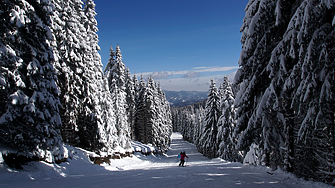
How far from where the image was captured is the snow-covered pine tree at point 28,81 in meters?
10.6

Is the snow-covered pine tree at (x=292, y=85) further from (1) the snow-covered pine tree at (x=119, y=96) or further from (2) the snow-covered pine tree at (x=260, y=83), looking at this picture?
(1) the snow-covered pine tree at (x=119, y=96)

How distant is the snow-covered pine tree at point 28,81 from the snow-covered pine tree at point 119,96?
15.9 metres

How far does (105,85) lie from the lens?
24156mm

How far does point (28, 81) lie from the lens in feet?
37.9

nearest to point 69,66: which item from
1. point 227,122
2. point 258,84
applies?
point 258,84

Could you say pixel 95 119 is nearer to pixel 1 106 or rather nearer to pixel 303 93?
pixel 1 106

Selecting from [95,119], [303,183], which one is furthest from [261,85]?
[95,119]

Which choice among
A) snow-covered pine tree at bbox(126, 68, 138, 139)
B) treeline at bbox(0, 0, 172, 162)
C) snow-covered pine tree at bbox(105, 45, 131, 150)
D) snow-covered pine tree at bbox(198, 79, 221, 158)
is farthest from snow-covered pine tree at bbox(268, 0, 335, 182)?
snow-covered pine tree at bbox(126, 68, 138, 139)

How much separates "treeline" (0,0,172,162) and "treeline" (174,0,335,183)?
38.2 feet

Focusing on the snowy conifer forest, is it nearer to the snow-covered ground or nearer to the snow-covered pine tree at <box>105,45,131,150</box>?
the snow-covered ground

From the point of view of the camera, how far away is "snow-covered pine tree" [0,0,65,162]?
10570mm

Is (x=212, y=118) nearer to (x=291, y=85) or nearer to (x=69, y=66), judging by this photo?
(x=69, y=66)

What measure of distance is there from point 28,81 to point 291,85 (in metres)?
13.9

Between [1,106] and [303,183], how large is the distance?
49.7 ft
